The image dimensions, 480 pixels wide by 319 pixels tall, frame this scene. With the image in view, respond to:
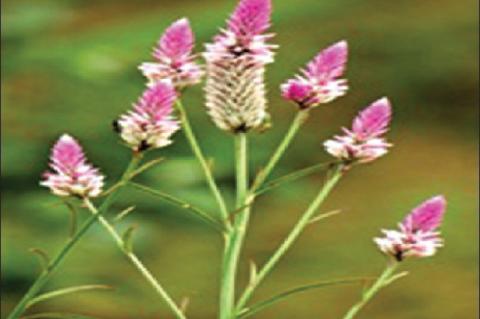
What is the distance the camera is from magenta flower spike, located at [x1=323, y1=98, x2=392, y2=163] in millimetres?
1210

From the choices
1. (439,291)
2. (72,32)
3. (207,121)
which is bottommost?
(439,291)

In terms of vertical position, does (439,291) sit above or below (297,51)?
below

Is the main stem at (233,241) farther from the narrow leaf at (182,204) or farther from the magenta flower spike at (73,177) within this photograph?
the magenta flower spike at (73,177)

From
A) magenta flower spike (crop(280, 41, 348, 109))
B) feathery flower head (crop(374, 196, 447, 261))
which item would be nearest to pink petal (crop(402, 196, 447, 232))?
feathery flower head (crop(374, 196, 447, 261))

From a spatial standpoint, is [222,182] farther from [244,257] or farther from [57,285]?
[57,285]

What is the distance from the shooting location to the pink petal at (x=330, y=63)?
122 centimetres

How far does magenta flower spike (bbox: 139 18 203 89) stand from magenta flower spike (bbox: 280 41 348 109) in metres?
0.08

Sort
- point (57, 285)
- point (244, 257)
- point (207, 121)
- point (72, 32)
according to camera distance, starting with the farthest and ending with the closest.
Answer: point (72, 32) < point (207, 121) < point (244, 257) < point (57, 285)

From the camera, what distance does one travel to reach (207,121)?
3.91m

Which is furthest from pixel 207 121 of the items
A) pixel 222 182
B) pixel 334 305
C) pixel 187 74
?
pixel 187 74

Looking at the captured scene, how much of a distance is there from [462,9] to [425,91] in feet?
1.82

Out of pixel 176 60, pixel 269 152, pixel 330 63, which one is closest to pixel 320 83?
pixel 330 63

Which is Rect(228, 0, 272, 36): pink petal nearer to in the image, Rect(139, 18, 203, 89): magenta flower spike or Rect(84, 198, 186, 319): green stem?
Rect(139, 18, 203, 89): magenta flower spike

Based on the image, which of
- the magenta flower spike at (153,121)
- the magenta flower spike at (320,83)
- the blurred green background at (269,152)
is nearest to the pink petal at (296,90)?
the magenta flower spike at (320,83)
